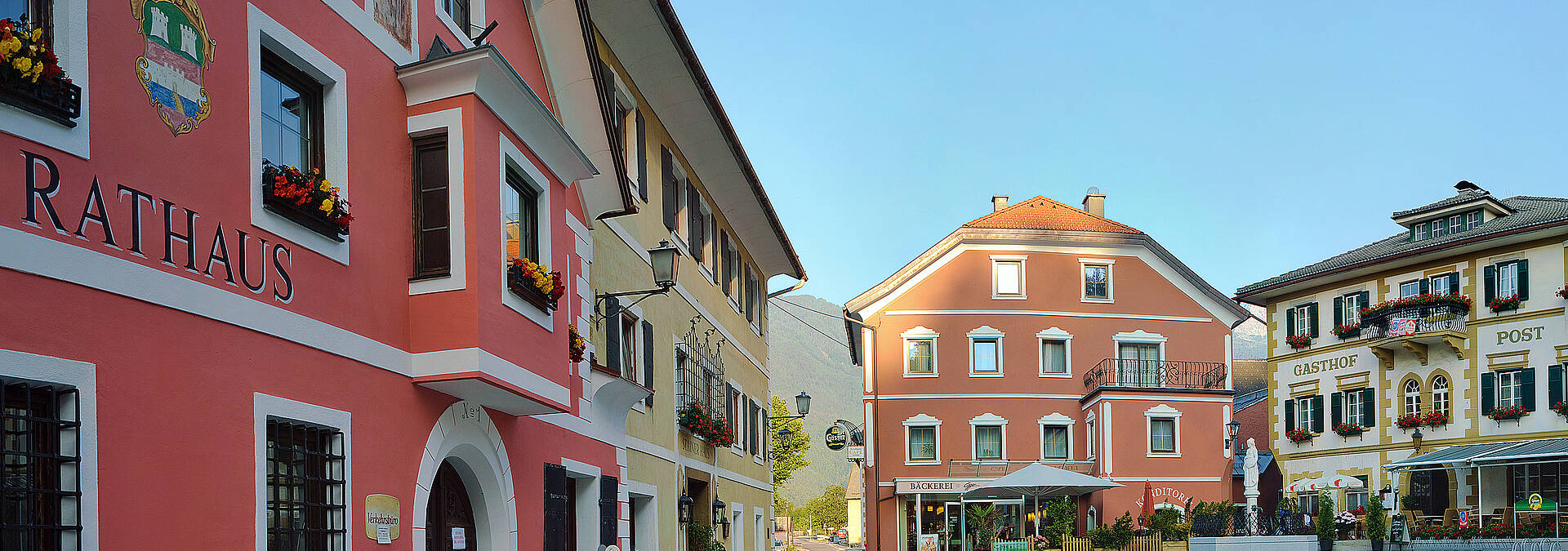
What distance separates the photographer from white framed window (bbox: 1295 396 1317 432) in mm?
37969

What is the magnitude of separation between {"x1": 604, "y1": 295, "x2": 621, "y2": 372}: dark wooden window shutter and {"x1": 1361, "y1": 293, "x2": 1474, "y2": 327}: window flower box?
2628 centimetres

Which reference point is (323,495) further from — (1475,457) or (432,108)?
(1475,457)

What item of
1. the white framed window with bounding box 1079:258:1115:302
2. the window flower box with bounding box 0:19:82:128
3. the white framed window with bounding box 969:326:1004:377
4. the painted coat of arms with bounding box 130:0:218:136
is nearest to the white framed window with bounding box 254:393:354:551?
the painted coat of arms with bounding box 130:0:218:136

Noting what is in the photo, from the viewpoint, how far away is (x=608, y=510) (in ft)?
45.4

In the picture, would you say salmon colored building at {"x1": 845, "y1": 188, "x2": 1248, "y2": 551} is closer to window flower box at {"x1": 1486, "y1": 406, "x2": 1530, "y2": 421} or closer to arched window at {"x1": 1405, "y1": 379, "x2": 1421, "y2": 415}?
arched window at {"x1": 1405, "y1": 379, "x2": 1421, "y2": 415}

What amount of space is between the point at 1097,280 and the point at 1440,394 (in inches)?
478

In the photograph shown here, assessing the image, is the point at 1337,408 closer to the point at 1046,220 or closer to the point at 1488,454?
the point at 1488,454

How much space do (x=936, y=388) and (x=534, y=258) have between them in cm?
3292

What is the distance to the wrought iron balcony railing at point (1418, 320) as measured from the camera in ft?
109

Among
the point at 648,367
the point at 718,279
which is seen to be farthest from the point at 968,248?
the point at 648,367

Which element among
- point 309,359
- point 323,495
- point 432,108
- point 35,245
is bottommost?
point 323,495

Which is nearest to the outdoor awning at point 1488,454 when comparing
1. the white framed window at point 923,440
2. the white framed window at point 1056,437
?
the white framed window at point 1056,437

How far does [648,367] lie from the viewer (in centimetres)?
1648

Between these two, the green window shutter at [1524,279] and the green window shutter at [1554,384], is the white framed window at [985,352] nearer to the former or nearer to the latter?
A: the green window shutter at [1524,279]
